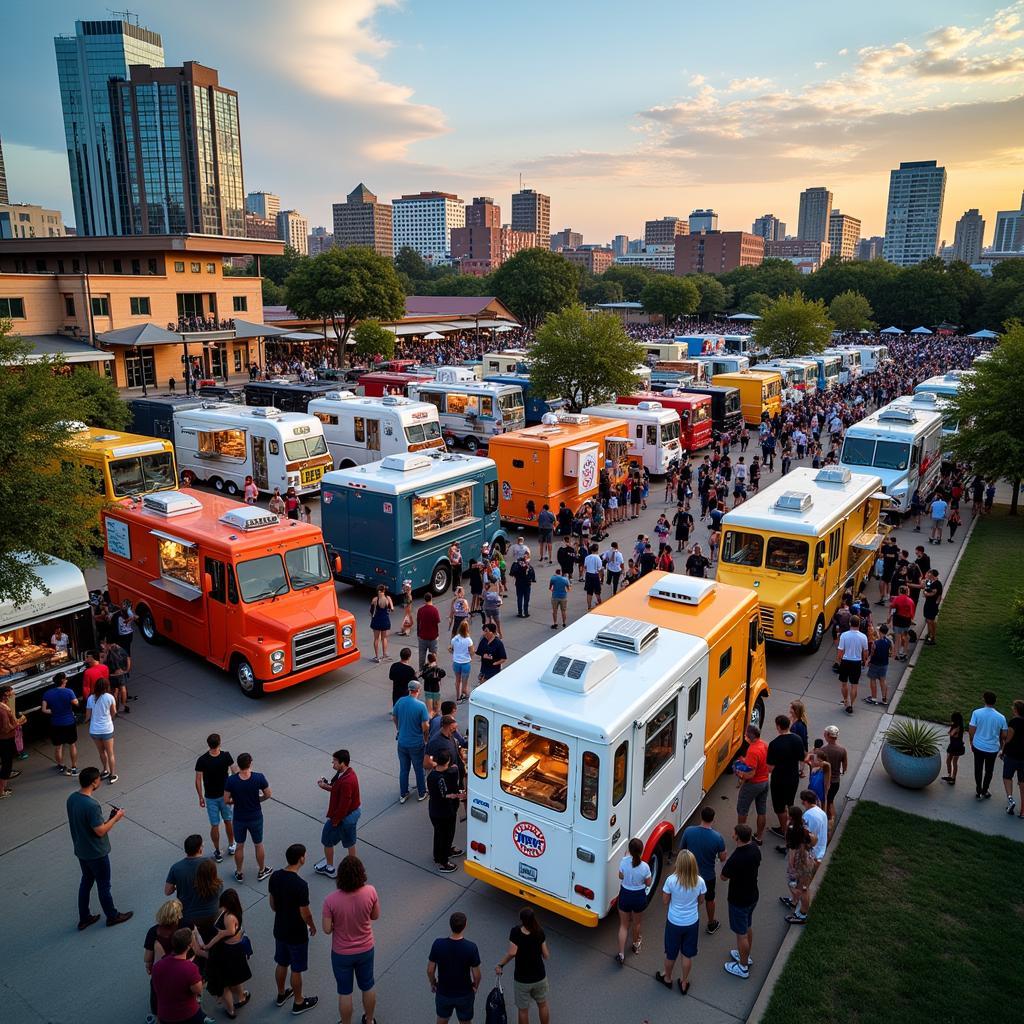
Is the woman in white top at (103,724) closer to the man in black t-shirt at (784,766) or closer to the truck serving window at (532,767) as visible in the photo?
the truck serving window at (532,767)

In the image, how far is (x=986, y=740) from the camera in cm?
1010

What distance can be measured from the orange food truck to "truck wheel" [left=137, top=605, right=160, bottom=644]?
28mm

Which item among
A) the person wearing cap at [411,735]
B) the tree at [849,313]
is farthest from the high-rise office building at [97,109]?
the person wearing cap at [411,735]

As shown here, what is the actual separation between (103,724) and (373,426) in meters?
18.1

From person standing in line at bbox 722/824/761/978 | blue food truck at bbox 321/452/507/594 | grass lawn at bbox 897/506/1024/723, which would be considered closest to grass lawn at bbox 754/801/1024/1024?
person standing in line at bbox 722/824/761/978

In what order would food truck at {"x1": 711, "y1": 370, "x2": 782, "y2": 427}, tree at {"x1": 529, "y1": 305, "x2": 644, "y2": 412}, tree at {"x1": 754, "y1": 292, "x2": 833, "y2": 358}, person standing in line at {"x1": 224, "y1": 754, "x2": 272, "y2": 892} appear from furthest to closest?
1. tree at {"x1": 754, "y1": 292, "x2": 833, "y2": 358}
2. food truck at {"x1": 711, "y1": 370, "x2": 782, "y2": 427}
3. tree at {"x1": 529, "y1": 305, "x2": 644, "y2": 412}
4. person standing in line at {"x1": 224, "y1": 754, "x2": 272, "y2": 892}

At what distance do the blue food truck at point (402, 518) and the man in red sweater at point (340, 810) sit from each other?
8.46 metres

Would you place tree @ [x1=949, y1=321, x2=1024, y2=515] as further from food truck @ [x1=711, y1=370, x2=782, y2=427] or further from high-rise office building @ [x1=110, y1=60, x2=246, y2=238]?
high-rise office building @ [x1=110, y1=60, x2=246, y2=238]

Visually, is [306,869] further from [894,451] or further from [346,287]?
[346,287]

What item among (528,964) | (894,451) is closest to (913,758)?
(528,964)

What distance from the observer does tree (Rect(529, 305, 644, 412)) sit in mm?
34094

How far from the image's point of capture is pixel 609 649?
8492 millimetres

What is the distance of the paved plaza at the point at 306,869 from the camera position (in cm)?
722

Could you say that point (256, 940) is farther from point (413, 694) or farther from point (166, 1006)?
point (413, 694)
